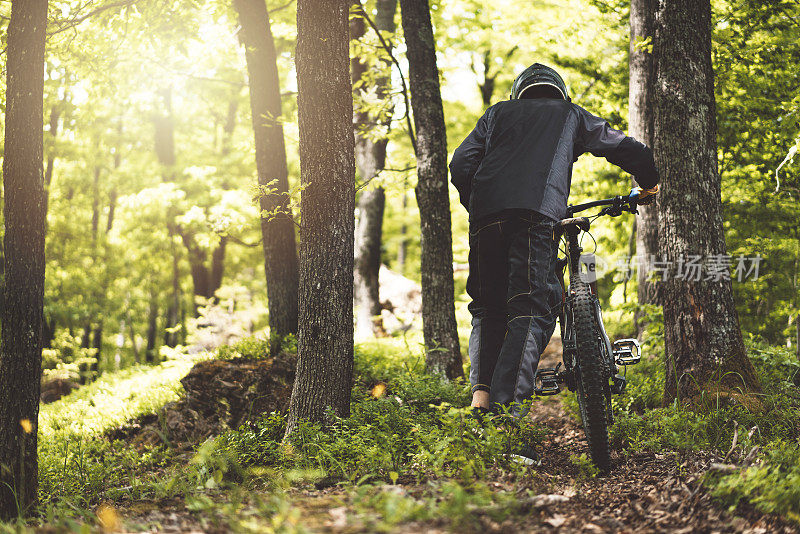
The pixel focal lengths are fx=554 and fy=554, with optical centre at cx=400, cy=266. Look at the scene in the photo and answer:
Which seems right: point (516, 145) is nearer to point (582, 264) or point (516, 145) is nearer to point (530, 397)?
point (582, 264)

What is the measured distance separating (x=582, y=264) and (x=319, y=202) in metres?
1.89

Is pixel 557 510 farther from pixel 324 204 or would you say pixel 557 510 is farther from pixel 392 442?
pixel 324 204

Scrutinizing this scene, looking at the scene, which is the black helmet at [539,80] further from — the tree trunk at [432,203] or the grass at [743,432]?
the tree trunk at [432,203]

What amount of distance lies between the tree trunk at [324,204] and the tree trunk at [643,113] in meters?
4.95

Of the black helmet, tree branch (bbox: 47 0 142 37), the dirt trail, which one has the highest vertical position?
tree branch (bbox: 47 0 142 37)

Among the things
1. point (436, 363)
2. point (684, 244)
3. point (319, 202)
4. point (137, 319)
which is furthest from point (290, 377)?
point (137, 319)

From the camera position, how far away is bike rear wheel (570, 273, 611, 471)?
3078 mm

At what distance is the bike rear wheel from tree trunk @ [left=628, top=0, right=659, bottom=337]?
4749mm

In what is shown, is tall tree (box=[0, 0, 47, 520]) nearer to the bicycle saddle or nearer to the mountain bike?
the mountain bike

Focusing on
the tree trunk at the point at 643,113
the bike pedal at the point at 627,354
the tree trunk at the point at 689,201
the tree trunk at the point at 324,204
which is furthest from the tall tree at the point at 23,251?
the tree trunk at the point at 643,113

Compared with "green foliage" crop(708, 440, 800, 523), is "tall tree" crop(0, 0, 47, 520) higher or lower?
higher

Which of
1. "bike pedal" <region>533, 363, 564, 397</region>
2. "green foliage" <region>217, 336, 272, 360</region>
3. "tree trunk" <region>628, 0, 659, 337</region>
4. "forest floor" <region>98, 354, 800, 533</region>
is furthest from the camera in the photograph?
"tree trunk" <region>628, 0, 659, 337</region>

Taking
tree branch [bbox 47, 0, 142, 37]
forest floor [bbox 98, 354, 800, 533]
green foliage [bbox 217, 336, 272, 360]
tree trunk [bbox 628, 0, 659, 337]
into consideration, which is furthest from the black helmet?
tree branch [bbox 47, 0, 142, 37]

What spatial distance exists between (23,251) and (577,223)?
161 inches
